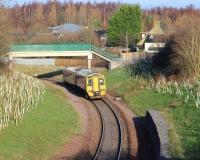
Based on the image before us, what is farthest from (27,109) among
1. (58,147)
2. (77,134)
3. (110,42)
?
(110,42)

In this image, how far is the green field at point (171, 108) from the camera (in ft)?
76.5

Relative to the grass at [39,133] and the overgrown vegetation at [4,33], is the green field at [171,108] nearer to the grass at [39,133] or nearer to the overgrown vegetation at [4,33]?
the grass at [39,133]

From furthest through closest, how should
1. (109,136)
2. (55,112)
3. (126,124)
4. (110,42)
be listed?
1. (110,42)
2. (55,112)
3. (126,124)
4. (109,136)

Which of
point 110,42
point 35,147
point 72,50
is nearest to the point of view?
point 35,147

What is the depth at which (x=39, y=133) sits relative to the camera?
91.7 feet

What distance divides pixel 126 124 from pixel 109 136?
3.90 meters

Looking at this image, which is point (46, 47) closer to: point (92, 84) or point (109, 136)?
point (92, 84)

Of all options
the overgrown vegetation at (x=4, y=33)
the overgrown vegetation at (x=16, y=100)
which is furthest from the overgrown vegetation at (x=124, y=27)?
the overgrown vegetation at (x=16, y=100)

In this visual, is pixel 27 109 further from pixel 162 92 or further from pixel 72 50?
pixel 72 50

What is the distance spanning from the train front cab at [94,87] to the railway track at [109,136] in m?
4.05

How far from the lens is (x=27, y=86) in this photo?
142 ft

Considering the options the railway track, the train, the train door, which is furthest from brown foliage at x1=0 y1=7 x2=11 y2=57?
the railway track

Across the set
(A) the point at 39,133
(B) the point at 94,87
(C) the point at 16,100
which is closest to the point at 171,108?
(C) the point at 16,100

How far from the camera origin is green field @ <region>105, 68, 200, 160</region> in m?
23.3
